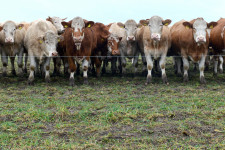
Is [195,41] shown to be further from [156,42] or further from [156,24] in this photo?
[156,24]

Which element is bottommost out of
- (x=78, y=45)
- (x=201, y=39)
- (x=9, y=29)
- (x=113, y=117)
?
(x=113, y=117)

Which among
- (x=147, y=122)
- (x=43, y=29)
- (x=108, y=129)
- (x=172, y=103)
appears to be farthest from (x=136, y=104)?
(x=43, y=29)

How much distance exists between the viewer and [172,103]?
7457mm

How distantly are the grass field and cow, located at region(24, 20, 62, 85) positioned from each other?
1036 mm

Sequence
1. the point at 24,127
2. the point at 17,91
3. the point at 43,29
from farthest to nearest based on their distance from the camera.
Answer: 1. the point at 43,29
2. the point at 17,91
3. the point at 24,127

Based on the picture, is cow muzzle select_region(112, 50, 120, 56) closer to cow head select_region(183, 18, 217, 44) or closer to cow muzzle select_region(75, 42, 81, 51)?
cow muzzle select_region(75, 42, 81, 51)

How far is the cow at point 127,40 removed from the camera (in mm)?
11688

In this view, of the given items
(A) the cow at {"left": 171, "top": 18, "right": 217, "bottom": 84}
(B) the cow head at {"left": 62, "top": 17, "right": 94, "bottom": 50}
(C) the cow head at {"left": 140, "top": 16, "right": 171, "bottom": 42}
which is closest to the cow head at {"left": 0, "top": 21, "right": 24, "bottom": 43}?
(B) the cow head at {"left": 62, "top": 17, "right": 94, "bottom": 50}

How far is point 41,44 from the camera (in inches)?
411

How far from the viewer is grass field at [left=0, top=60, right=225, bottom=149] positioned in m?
5.02

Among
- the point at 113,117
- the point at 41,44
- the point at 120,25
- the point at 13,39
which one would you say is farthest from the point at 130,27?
the point at 113,117

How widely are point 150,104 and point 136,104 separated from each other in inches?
12.8

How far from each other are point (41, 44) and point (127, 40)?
10.1ft

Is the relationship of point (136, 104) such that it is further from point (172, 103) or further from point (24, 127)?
point (24, 127)
